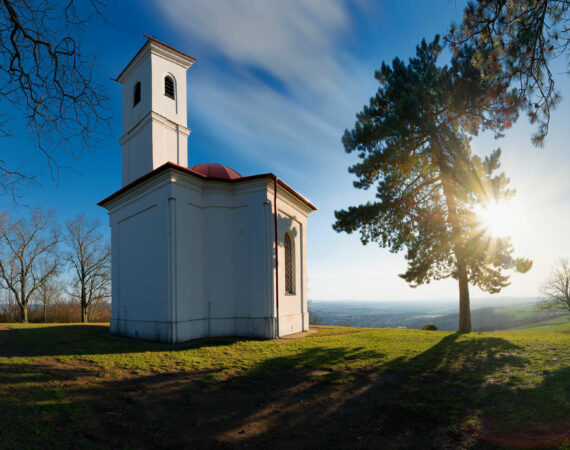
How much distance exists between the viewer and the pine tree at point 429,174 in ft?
39.5

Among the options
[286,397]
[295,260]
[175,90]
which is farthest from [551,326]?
[175,90]

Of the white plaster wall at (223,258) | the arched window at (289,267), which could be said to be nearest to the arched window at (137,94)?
the white plaster wall at (223,258)

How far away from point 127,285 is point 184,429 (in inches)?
430

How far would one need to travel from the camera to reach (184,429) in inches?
179

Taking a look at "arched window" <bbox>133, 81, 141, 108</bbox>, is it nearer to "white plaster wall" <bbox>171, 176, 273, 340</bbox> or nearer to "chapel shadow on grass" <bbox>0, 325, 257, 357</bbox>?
"white plaster wall" <bbox>171, 176, 273, 340</bbox>

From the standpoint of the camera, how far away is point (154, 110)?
15539 mm

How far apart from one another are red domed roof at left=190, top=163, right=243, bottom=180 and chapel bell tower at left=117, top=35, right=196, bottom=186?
240 centimetres

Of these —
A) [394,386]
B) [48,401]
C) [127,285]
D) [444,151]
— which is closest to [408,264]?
[444,151]

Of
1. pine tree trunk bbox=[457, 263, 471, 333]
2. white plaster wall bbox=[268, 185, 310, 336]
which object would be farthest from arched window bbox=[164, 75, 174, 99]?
pine tree trunk bbox=[457, 263, 471, 333]

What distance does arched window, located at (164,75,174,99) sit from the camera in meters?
16.5

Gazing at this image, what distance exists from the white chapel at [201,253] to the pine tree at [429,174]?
3.88m

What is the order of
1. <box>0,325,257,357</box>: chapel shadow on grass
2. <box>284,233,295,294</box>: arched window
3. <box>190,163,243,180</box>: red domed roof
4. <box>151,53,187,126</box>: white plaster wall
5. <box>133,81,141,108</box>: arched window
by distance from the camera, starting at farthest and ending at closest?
<box>133,81,141,108</box>: arched window, <box>151,53,187,126</box>: white plaster wall, <box>284,233,295,294</box>: arched window, <box>190,163,243,180</box>: red domed roof, <box>0,325,257,357</box>: chapel shadow on grass

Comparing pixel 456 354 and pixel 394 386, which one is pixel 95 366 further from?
pixel 456 354

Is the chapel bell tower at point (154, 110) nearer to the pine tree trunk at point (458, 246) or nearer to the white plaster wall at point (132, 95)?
the white plaster wall at point (132, 95)
